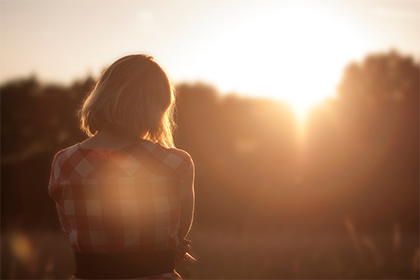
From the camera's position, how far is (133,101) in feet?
6.29

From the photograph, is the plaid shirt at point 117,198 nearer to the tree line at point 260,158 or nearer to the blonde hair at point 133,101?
the blonde hair at point 133,101

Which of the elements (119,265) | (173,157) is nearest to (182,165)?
(173,157)

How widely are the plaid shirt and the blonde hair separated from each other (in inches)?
5.1

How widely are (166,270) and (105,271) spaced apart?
282 mm

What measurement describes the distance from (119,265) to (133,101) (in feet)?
2.50

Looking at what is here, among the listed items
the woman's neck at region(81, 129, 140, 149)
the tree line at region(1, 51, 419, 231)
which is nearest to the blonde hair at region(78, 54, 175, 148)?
the woman's neck at region(81, 129, 140, 149)

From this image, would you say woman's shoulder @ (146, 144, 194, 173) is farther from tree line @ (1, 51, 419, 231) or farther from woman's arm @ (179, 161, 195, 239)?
tree line @ (1, 51, 419, 231)

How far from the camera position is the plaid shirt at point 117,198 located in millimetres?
1769

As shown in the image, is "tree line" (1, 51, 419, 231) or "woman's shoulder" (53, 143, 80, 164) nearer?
"woman's shoulder" (53, 143, 80, 164)

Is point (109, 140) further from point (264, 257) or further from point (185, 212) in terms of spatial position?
point (264, 257)

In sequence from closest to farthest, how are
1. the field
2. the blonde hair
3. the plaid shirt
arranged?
1. the plaid shirt
2. the blonde hair
3. the field

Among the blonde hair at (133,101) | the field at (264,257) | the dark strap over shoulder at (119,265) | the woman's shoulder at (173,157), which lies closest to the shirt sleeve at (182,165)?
the woman's shoulder at (173,157)

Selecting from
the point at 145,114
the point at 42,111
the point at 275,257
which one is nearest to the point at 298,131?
the point at 275,257

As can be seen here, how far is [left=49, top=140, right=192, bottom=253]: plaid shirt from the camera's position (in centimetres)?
177
